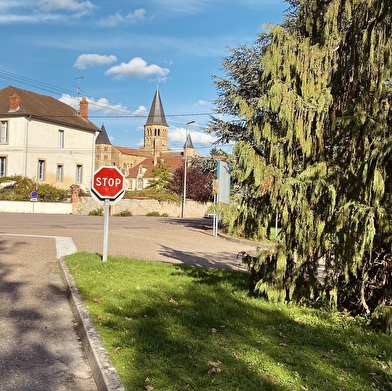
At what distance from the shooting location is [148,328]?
5.24 meters

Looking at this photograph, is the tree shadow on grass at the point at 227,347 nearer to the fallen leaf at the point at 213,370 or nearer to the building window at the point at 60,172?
the fallen leaf at the point at 213,370

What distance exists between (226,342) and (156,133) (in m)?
135

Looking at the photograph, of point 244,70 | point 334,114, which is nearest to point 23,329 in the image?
point 334,114

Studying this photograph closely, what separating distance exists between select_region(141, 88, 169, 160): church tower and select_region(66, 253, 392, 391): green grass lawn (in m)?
127

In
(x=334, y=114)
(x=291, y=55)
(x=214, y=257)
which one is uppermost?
(x=291, y=55)

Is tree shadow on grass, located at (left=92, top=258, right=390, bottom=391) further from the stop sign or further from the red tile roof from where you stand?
the red tile roof

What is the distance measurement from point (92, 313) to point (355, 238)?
341 centimetres

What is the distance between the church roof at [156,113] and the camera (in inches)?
4882

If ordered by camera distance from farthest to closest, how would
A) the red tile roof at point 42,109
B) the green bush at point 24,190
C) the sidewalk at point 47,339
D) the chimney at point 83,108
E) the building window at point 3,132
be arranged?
the chimney at point 83,108 → the red tile roof at point 42,109 → the building window at point 3,132 → the green bush at point 24,190 → the sidewalk at point 47,339

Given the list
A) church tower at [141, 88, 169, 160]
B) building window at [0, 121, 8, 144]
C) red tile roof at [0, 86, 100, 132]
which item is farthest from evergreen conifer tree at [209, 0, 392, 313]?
church tower at [141, 88, 169, 160]

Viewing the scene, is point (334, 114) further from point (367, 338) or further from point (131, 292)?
point (131, 292)

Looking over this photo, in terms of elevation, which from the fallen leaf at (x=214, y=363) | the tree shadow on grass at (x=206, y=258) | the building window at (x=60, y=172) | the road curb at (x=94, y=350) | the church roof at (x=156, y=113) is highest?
the church roof at (x=156, y=113)

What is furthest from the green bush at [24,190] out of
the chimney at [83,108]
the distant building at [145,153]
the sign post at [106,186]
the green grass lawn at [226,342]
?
the distant building at [145,153]

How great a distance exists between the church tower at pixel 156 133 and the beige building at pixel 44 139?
264ft
